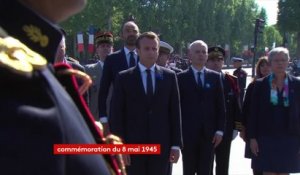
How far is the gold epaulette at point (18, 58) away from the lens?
1.02 m

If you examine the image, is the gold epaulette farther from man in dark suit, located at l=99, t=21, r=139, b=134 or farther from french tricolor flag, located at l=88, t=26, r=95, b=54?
french tricolor flag, located at l=88, t=26, r=95, b=54

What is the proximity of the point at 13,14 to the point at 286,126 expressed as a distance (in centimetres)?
525

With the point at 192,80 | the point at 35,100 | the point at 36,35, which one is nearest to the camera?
the point at 35,100

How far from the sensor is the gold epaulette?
3.34ft

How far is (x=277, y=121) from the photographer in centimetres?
601

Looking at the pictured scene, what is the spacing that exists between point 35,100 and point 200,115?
208 inches

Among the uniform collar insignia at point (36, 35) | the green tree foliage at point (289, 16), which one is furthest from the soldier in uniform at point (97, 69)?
the green tree foliage at point (289, 16)

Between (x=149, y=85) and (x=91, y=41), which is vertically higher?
(x=91, y=41)

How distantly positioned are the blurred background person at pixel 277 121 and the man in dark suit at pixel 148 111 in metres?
1.37

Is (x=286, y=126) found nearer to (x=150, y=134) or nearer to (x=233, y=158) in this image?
(x=150, y=134)

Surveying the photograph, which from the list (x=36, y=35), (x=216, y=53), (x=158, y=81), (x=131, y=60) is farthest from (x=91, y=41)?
(x=36, y=35)

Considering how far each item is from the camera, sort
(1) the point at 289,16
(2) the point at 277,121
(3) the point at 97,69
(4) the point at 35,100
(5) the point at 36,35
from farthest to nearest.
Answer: (1) the point at 289,16 < (3) the point at 97,69 < (2) the point at 277,121 < (5) the point at 36,35 < (4) the point at 35,100

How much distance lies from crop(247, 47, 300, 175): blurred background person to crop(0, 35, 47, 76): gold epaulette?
17.1ft

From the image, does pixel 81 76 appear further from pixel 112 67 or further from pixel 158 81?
pixel 112 67
